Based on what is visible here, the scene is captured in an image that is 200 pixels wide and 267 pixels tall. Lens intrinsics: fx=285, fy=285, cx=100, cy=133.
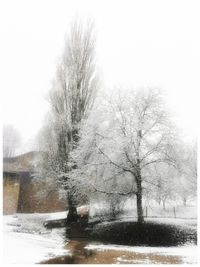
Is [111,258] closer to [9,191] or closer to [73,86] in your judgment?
[73,86]

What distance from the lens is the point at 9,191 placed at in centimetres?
1986

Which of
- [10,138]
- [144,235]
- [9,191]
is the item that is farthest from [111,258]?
[10,138]

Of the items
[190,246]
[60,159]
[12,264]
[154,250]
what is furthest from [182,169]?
[12,264]

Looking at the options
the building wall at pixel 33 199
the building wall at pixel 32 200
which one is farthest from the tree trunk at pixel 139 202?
the building wall at pixel 33 199

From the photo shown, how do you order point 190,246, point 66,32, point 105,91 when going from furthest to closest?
point 66,32 < point 105,91 < point 190,246

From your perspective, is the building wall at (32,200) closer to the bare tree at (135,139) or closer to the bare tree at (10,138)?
the bare tree at (135,139)

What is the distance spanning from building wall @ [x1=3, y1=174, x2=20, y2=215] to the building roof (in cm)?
265

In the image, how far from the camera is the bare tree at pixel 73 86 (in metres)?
17.1

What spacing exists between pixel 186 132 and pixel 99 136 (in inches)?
177

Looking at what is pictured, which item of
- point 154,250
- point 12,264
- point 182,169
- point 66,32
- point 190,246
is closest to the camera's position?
point 12,264

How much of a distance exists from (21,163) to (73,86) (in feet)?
30.6

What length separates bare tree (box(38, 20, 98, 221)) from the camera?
17.1 m

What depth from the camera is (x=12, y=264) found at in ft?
26.9

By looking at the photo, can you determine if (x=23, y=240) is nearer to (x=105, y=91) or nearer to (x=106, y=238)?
(x=106, y=238)
